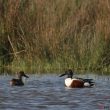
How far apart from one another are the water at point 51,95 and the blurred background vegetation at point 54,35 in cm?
99

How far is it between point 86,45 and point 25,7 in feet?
8.10

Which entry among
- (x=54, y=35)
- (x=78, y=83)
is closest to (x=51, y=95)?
(x=78, y=83)

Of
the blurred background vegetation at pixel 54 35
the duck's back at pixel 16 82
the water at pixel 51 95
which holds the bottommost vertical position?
the water at pixel 51 95

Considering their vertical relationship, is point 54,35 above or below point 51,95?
above

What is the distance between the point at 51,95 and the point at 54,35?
5.12 m

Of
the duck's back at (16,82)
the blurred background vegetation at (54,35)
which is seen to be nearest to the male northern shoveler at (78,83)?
the duck's back at (16,82)

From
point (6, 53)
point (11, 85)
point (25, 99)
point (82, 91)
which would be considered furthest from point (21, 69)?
point (25, 99)

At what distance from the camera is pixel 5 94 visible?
1355cm

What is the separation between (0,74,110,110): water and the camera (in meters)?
11.6

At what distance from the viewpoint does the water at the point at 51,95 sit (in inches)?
458

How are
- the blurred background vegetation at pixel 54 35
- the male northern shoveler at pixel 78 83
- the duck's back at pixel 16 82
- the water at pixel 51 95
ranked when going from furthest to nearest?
1. the blurred background vegetation at pixel 54 35
2. the duck's back at pixel 16 82
3. the male northern shoveler at pixel 78 83
4. the water at pixel 51 95

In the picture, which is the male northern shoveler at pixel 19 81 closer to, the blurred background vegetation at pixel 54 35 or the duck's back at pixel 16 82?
the duck's back at pixel 16 82

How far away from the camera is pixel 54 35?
719 inches

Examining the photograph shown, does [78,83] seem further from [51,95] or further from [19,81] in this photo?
[51,95]
